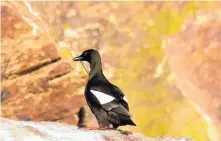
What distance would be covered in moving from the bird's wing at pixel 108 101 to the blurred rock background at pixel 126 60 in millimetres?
6831

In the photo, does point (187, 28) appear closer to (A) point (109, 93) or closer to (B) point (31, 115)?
(B) point (31, 115)

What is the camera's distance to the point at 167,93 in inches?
631

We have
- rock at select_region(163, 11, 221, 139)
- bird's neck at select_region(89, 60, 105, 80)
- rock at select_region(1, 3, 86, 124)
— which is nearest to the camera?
bird's neck at select_region(89, 60, 105, 80)

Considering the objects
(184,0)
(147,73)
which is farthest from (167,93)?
(184,0)

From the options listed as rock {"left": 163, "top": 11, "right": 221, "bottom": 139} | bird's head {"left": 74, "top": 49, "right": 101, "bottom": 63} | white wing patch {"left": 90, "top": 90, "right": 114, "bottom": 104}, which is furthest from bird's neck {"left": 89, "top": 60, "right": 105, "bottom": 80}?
rock {"left": 163, "top": 11, "right": 221, "bottom": 139}

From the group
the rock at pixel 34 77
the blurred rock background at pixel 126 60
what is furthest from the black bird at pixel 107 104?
the rock at pixel 34 77

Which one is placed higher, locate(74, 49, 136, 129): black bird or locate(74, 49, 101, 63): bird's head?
locate(74, 49, 101, 63): bird's head

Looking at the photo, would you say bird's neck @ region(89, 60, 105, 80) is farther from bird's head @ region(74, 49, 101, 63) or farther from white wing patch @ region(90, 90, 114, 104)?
white wing patch @ region(90, 90, 114, 104)

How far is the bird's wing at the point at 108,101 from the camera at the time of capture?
26.3 feet

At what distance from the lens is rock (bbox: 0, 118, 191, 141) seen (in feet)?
21.9

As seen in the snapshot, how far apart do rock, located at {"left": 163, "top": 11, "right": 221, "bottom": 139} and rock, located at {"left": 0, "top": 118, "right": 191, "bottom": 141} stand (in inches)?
303

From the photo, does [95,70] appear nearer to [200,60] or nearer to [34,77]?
[34,77]

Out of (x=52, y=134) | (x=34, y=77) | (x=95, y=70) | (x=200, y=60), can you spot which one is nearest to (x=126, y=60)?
(x=200, y=60)

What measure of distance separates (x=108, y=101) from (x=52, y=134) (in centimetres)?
123
